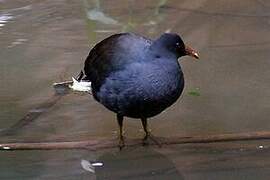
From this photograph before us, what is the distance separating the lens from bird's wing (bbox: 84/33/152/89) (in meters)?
3.90

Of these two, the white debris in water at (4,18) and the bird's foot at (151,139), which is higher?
the white debris in water at (4,18)

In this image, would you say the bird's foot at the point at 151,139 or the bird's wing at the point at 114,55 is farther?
the bird's foot at the point at 151,139

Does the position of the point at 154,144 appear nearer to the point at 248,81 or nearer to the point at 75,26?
the point at 248,81

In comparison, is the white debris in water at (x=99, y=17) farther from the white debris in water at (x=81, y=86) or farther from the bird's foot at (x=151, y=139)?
the bird's foot at (x=151, y=139)

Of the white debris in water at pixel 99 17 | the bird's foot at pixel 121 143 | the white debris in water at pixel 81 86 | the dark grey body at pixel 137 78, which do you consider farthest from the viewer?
the white debris in water at pixel 99 17

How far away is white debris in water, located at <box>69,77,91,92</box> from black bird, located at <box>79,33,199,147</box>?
0.93 feet

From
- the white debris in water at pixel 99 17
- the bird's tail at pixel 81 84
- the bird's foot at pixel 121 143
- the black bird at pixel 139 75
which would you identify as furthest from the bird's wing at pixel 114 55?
the white debris in water at pixel 99 17

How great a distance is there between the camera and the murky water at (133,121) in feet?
12.9

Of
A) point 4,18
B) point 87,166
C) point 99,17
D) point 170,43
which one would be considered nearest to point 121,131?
point 87,166

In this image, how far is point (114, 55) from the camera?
3.98 m

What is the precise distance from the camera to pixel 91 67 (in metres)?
4.18

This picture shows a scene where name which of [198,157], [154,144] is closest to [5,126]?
[154,144]

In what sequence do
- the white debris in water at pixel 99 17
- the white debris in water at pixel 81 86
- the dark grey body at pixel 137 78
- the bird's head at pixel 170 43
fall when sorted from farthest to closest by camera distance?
the white debris in water at pixel 99 17 < the white debris in water at pixel 81 86 < the bird's head at pixel 170 43 < the dark grey body at pixel 137 78

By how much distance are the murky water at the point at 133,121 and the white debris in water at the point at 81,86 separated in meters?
0.10
